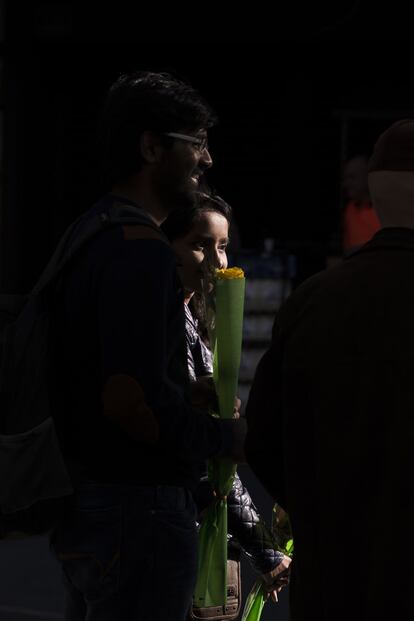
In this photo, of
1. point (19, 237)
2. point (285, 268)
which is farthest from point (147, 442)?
point (19, 237)

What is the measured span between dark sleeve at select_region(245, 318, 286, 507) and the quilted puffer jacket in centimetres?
96

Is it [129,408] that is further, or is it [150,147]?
[150,147]

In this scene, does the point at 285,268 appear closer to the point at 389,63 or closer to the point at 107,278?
the point at 389,63

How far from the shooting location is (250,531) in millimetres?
4113

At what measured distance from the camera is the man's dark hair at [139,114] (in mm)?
3285

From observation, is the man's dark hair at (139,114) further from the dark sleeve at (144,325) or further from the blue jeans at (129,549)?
the blue jeans at (129,549)

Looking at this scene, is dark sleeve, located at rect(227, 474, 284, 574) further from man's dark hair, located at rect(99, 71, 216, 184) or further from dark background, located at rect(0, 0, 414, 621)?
dark background, located at rect(0, 0, 414, 621)

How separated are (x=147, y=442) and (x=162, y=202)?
1.76 feet

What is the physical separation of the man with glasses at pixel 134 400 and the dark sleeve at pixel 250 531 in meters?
0.77

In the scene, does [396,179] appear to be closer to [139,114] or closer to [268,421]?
[268,421]

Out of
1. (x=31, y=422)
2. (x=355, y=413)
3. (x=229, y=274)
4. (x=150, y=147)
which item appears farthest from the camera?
(x=229, y=274)

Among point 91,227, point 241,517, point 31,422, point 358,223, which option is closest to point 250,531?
point 241,517

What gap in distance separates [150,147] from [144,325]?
43 centimetres

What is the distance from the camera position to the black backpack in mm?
3156
